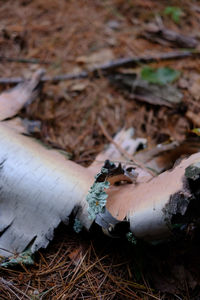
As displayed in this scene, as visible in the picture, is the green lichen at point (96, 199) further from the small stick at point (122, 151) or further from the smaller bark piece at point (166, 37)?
the smaller bark piece at point (166, 37)

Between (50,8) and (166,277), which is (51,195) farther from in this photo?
(50,8)

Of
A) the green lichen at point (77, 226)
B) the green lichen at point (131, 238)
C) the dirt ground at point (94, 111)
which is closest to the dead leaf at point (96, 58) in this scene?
the dirt ground at point (94, 111)

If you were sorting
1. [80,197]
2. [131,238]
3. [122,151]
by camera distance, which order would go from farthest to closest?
[122,151], [80,197], [131,238]

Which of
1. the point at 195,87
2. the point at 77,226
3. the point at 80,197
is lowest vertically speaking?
the point at 195,87

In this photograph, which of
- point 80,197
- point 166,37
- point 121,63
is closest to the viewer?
point 80,197

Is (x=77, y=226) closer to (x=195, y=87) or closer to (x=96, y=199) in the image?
(x=96, y=199)

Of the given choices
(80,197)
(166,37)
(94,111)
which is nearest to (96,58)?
(94,111)

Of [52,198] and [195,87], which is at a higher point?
[52,198]
